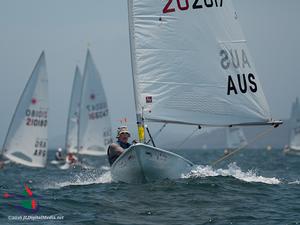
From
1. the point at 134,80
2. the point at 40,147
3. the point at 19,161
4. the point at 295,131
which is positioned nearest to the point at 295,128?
the point at 295,131

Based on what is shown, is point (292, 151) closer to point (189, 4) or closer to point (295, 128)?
point (295, 128)

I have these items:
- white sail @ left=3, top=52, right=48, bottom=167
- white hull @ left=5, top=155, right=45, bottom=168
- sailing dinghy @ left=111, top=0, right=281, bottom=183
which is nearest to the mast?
sailing dinghy @ left=111, top=0, right=281, bottom=183

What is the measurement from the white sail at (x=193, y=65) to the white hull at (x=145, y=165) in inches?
43.4

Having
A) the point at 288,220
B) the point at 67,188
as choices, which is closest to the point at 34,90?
the point at 67,188

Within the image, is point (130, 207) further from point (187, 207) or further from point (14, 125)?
point (14, 125)

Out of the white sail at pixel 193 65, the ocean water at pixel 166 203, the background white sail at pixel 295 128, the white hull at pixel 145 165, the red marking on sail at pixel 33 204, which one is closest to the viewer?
the ocean water at pixel 166 203

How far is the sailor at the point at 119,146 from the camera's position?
15781 millimetres

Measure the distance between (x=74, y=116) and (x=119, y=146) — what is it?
29.8 m

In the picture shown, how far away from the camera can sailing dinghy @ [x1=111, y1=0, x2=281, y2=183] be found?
52.5ft

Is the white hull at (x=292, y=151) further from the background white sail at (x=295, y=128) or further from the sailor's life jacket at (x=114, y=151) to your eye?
the sailor's life jacket at (x=114, y=151)

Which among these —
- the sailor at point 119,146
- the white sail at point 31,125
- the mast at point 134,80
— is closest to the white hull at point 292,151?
the white sail at point 31,125

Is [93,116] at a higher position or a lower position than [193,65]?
lower

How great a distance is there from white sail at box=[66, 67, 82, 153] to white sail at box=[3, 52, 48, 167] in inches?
417

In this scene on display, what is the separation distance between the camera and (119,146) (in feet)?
52.5
